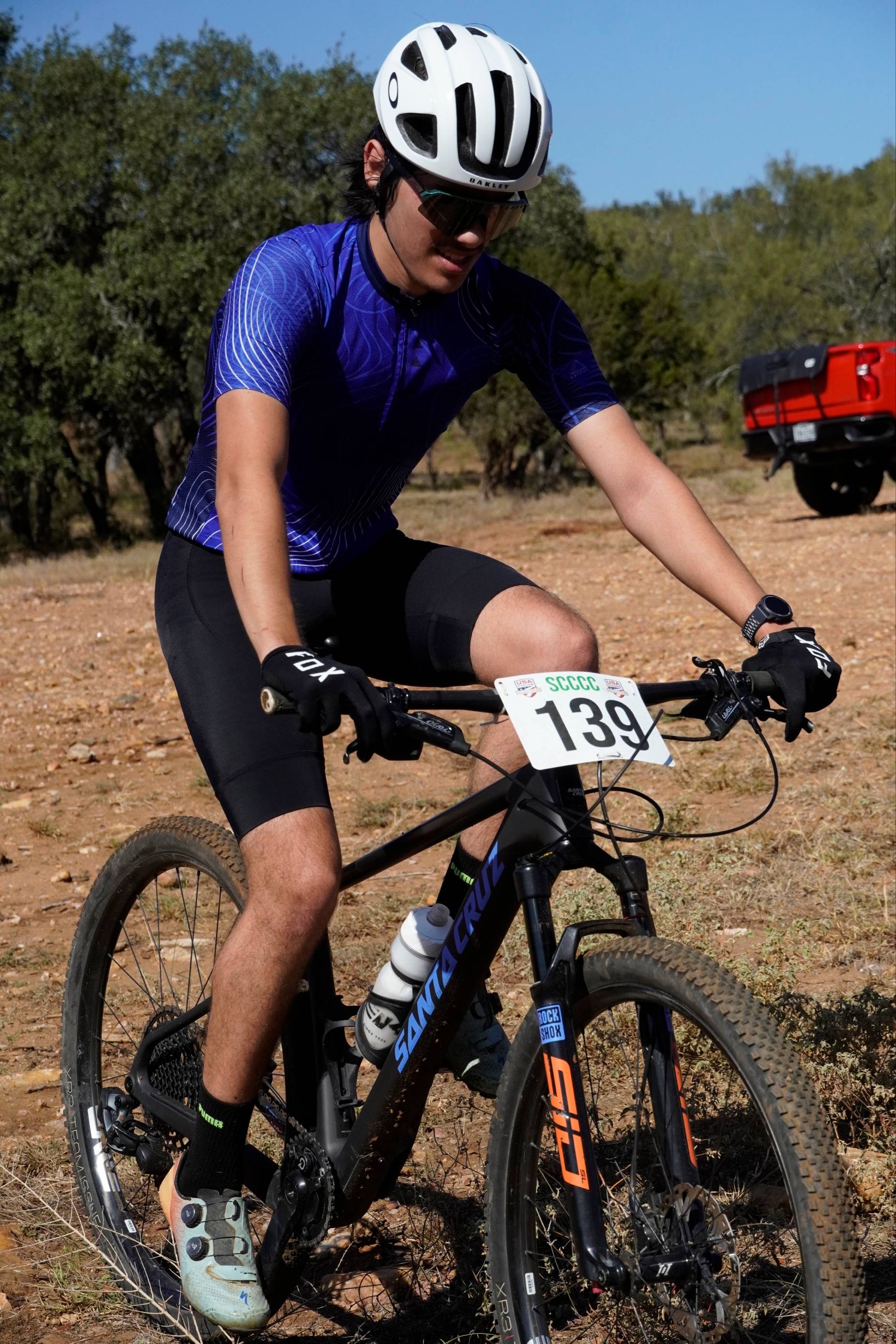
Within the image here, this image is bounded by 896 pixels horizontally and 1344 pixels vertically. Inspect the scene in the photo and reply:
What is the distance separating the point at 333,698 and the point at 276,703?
0.11 meters

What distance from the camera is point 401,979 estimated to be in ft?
8.30

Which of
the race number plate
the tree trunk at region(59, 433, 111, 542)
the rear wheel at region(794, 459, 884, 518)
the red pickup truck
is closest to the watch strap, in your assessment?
the race number plate

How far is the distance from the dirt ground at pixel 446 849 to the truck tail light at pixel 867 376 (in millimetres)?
2111

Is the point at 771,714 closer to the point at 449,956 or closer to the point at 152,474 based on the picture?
the point at 449,956

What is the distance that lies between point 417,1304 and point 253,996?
85 cm

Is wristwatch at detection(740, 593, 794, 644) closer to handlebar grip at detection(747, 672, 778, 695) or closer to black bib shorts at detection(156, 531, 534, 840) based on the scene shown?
handlebar grip at detection(747, 672, 778, 695)

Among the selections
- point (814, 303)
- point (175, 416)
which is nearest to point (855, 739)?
point (175, 416)

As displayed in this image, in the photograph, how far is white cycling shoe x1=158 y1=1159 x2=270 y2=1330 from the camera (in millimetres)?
2547

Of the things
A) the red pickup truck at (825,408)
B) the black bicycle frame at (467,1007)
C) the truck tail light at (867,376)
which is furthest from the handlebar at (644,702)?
the truck tail light at (867,376)

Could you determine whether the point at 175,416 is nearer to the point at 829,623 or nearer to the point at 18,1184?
the point at 829,623

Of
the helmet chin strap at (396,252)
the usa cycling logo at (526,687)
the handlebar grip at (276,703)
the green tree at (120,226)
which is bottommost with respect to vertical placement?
the usa cycling logo at (526,687)

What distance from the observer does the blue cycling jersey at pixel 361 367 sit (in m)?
2.63

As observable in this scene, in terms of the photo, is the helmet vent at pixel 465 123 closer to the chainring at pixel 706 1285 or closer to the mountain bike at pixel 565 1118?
the mountain bike at pixel 565 1118

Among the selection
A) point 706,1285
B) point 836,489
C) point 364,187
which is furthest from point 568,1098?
point 836,489
